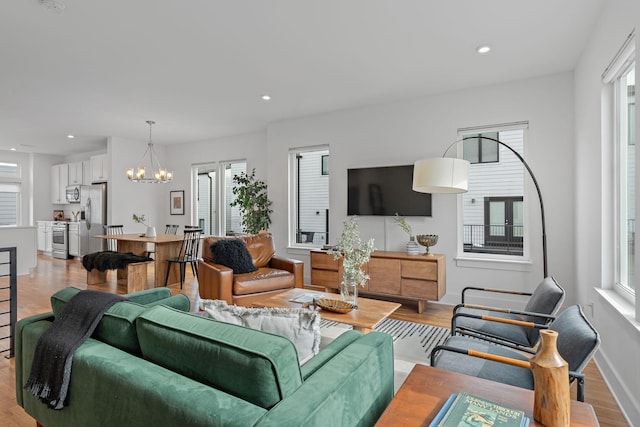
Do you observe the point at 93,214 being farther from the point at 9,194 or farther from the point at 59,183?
the point at 9,194

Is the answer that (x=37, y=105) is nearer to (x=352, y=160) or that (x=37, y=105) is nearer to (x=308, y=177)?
(x=308, y=177)

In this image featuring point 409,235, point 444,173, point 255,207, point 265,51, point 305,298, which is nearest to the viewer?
point 444,173

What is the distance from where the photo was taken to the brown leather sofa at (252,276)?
12.9 feet

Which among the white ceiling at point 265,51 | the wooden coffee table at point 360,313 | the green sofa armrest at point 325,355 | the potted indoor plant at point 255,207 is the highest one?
the white ceiling at point 265,51

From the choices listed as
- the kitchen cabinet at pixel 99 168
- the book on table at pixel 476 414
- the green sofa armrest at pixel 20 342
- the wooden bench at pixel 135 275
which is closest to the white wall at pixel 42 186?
the kitchen cabinet at pixel 99 168

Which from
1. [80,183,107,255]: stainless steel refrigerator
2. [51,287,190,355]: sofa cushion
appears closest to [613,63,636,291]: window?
[51,287,190,355]: sofa cushion

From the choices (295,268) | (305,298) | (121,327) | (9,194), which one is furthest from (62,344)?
(9,194)

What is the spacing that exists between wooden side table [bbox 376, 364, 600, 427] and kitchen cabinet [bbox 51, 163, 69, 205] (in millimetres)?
10218

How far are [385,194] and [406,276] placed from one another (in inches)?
48.0

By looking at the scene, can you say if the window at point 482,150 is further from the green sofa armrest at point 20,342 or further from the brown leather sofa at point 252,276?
the green sofa armrest at point 20,342

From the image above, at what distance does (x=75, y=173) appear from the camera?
8555 millimetres

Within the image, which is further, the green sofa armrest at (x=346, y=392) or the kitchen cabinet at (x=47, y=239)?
the kitchen cabinet at (x=47, y=239)

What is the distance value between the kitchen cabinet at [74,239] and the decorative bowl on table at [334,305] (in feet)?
25.1

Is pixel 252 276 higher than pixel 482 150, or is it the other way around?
pixel 482 150
